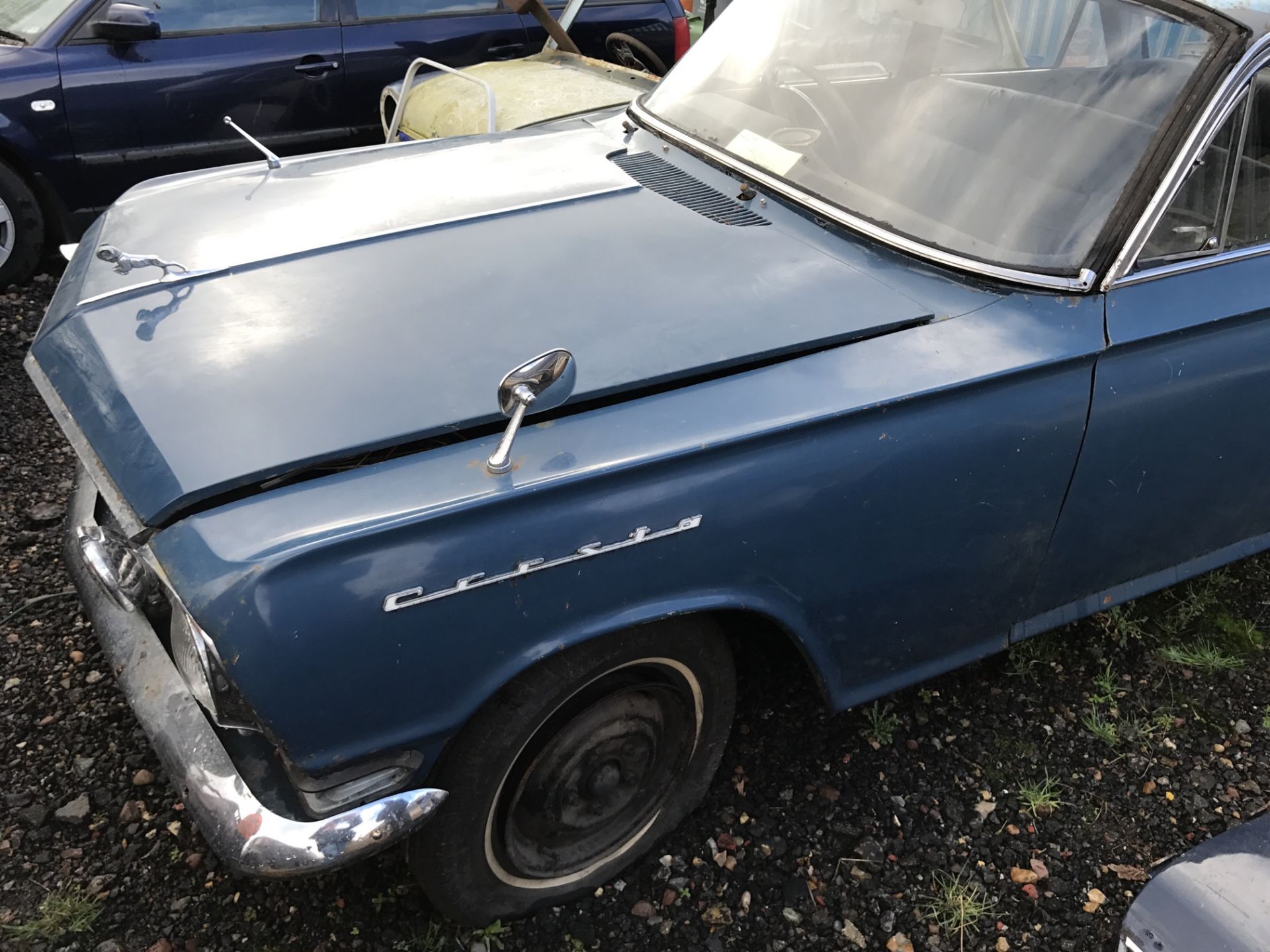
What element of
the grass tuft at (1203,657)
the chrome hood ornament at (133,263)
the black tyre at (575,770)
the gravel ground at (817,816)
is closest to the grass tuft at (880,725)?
the gravel ground at (817,816)

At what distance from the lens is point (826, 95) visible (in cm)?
255

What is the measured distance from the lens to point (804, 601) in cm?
192

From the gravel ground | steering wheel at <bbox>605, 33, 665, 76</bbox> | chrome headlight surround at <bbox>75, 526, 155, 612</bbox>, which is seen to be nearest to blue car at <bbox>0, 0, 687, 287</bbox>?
steering wheel at <bbox>605, 33, 665, 76</bbox>

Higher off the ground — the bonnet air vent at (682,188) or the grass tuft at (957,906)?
the bonnet air vent at (682,188)

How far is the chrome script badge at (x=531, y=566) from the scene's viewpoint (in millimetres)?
1541

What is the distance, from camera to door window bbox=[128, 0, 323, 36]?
15.0ft

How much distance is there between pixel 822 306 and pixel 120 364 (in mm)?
1341

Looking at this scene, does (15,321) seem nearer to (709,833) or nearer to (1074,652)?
(709,833)

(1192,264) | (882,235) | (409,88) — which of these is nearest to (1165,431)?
(1192,264)

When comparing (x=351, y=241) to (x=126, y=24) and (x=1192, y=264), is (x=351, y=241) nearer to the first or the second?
(x=1192, y=264)

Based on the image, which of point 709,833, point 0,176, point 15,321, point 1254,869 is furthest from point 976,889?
point 0,176

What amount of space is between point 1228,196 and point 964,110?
0.61m

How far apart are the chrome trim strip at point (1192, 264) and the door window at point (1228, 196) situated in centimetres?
1

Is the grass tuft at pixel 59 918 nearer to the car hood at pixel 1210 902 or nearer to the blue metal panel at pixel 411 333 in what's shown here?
the blue metal panel at pixel 411 333
